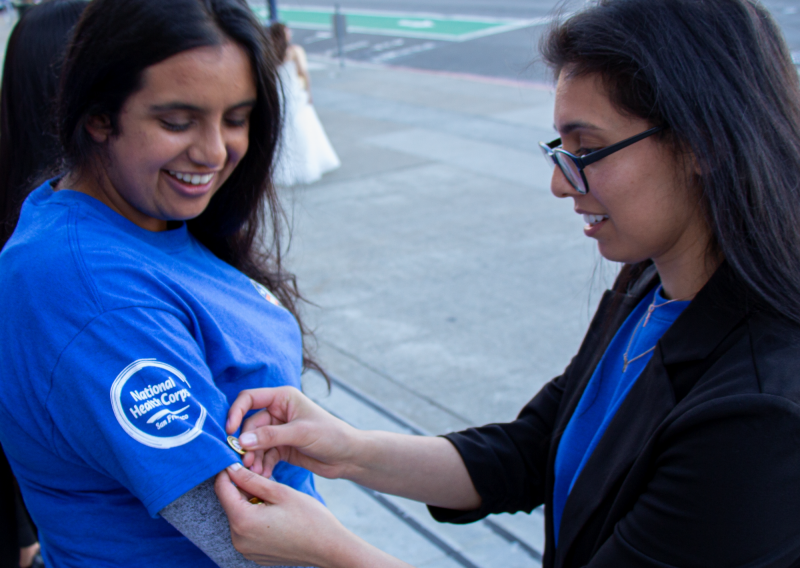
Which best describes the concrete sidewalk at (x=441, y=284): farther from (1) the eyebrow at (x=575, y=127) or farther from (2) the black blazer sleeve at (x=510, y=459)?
(1) the eyebrow at (x=575, y=127)

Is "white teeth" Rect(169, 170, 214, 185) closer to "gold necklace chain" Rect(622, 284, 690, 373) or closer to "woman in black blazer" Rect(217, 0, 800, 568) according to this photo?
"woman in black blazer" Rect(217, 0, 800, 568)

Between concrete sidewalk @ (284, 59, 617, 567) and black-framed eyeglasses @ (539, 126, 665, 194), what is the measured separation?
0.55m

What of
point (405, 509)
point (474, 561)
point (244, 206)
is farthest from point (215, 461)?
point (405, 509)

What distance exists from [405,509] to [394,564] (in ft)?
5.98

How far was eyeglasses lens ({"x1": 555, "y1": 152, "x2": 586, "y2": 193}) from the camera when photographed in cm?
153

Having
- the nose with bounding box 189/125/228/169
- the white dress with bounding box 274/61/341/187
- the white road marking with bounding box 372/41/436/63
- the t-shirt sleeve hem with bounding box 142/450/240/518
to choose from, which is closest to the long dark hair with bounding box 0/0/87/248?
the nose with bounding box 189/125/228/169

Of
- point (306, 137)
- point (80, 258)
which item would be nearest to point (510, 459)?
point (80, 258)

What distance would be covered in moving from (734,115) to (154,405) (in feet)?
3.79

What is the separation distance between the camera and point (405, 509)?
3.20 metres

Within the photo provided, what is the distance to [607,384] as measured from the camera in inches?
66.1

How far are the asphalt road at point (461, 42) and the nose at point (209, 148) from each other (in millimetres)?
9964

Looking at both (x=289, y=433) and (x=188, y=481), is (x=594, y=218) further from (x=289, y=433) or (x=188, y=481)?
(x=188, y=481)

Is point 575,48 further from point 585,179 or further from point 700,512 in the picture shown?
point 700,512

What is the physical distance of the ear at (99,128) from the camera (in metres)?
1.46
